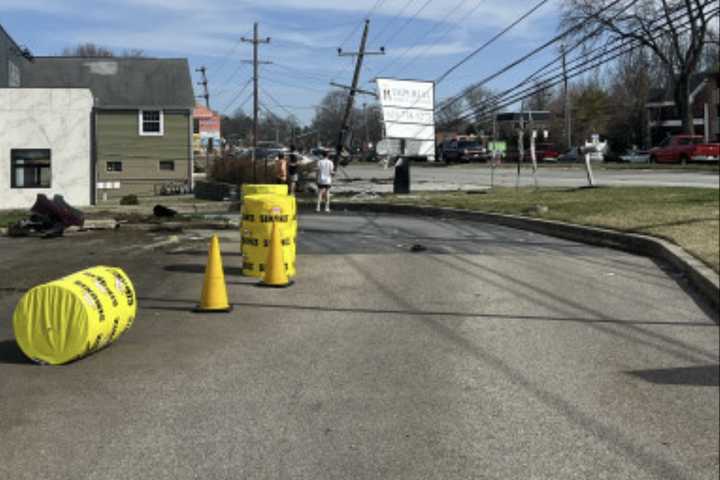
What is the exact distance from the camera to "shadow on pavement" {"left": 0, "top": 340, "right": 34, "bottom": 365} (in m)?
6.66

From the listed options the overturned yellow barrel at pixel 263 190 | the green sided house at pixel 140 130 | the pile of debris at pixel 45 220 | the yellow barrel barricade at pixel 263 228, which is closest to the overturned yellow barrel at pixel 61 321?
the yellow barrel barricade at pixel 263 228

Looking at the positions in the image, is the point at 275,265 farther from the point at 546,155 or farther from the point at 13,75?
the point at 546,155

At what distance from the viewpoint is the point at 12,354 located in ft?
22.7

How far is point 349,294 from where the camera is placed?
383 inches

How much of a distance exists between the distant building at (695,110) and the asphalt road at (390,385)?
256 ft

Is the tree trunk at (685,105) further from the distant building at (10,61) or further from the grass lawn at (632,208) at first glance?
the distant building at (10,61)

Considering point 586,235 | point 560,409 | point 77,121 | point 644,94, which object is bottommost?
point 560,409

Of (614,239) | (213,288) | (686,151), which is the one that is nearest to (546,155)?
(686,151)

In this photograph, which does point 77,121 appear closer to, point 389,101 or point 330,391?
point 389,101

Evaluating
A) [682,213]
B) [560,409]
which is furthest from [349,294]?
[682,213]

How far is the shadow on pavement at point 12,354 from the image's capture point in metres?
6.66

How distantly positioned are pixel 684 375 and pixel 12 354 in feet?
17.6

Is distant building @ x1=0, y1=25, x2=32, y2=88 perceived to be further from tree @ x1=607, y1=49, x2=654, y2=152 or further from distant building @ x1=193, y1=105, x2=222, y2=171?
tree @ x1=607, y1=49, x2=654, y2=152

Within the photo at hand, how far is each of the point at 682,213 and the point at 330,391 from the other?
1046 cm
